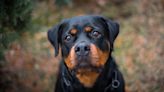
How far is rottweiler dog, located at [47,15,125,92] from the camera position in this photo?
5.40 metres

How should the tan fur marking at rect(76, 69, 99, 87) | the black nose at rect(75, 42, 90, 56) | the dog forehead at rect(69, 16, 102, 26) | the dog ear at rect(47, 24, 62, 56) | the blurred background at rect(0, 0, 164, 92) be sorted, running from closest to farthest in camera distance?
the black nose at rect(75, 42, 90, 56), the tan fur marking at rect(76, 69, 99, 87), the dog forehead at rect(69, 16, 102, 26), the dog ear at rect(47, 24, 62, 56), the blurred background at rect(0, 0, 164, 92)

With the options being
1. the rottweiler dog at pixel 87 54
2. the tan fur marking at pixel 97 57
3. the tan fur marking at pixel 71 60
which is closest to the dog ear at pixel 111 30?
the rottweiler dog at pixel 87 54

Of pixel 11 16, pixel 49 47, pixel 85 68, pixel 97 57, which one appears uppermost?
pixel 11 16

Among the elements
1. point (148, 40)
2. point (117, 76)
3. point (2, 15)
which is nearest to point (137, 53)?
point (148, 40)

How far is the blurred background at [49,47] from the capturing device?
21.6 ft

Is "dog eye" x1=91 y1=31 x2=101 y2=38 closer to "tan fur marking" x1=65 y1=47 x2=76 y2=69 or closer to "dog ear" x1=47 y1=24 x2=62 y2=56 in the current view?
"tan fur marking" x1=65 y1=47 x2=76 y2=69

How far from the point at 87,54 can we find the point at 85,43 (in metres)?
0.13

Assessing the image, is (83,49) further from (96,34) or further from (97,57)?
(96,34)

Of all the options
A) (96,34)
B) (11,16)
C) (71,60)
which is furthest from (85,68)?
(11,16)

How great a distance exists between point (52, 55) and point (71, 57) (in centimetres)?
301

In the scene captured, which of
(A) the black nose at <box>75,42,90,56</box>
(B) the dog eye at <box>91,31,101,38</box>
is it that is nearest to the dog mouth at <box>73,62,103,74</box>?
(A) the black nose at <box>75,42,90,56</box>

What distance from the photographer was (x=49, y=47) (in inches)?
343

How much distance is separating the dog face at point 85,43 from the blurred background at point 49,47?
2.87 feet

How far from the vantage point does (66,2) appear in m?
7.76
